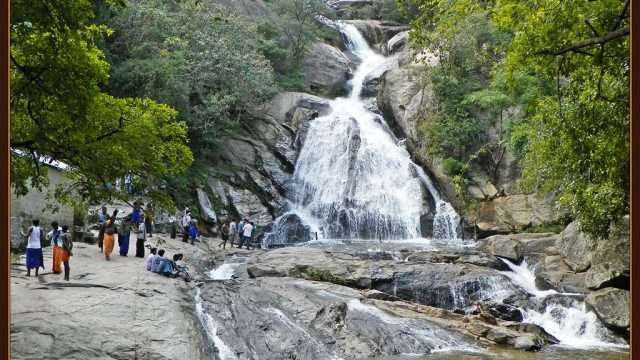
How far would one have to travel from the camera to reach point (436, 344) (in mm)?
11133

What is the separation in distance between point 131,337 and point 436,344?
568 cm

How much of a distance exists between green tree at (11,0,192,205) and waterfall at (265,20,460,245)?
14.1 meters

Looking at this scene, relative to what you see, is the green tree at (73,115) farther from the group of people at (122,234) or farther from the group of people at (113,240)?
the group of people at (122,234)

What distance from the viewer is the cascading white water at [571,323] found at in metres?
11.9

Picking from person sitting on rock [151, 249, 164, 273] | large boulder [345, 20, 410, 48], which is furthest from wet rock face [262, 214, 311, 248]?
large boulder [345, 20, 410, 48]

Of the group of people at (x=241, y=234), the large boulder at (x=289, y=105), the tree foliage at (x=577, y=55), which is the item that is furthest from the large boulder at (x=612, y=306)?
the large boulder at (x=289, y=105)

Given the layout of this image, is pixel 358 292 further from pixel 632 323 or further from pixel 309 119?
pixel 309 119

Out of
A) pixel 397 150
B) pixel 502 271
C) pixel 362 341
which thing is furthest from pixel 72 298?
pixel 397 150

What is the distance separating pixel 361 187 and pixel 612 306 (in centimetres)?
1409

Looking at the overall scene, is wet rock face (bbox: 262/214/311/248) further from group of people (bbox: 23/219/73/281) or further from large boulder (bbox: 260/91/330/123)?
group of people (bbox: 23/219/73/281)

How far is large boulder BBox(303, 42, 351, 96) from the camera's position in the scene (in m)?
33.9

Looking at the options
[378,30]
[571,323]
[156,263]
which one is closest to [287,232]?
[156,263]

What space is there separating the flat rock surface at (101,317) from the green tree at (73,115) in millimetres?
1939

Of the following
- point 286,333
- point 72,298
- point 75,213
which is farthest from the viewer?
point 75,213
